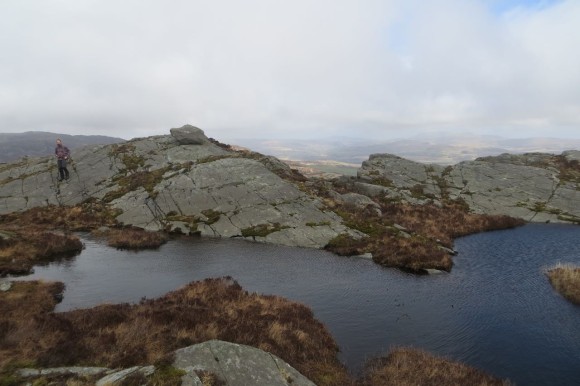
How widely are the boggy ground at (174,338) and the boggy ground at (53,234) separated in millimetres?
9442

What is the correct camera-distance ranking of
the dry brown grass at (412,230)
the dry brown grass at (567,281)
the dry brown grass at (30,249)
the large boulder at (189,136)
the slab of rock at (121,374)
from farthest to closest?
the large boulder at (189,136)
the dry brown grass at (412,230)
the dry brown grass at (30,249)
the dry brown grass at (567,281)
the slab of rock at (121,374)

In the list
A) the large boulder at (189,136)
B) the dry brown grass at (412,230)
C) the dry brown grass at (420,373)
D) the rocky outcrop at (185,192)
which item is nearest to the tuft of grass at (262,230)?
the rocky outcrop at (185,192)

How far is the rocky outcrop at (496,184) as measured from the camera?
205ft

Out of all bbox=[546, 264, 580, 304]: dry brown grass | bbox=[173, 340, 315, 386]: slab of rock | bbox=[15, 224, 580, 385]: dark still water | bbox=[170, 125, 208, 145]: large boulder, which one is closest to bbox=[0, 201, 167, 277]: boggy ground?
bbox=[15, 224, 580, 385]: dark still water

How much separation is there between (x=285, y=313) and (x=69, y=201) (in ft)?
146

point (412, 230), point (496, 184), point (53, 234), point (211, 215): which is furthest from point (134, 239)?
point (496, 184)

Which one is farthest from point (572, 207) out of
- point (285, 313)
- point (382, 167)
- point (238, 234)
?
point (285, 313)

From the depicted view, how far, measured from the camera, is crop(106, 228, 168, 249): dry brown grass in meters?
38.5

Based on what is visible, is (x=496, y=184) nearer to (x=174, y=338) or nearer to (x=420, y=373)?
(x=420, y=373)

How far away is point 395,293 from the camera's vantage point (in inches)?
1123

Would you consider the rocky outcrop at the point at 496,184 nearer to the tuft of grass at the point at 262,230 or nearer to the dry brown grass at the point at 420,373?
the tuft of grass at the point at 262,230

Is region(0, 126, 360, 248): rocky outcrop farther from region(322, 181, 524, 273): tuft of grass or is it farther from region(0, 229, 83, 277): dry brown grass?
region(0, 229, 83, 277): dry brown grass

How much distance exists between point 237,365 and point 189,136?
63.4m

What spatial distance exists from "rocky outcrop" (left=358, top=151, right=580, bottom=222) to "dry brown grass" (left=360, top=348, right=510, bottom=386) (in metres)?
46.0
